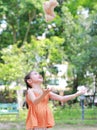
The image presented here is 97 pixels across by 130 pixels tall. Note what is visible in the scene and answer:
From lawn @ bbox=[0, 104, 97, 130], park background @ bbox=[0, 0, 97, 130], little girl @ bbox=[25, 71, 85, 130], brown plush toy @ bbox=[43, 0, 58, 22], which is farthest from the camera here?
park background @ bbox=[0, 0, 97, 130]

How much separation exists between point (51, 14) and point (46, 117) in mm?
875

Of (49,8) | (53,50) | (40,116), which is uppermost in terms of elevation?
(53,50)

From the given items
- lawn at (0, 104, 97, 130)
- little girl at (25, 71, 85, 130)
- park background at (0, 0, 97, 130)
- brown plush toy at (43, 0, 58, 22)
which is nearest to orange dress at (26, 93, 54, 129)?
little girl at (25, 71, 85, 130)

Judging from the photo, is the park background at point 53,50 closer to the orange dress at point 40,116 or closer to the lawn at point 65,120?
the lawn at point 65,120

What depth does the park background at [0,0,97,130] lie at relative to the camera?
1002cm

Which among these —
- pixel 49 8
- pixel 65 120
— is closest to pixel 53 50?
pixel 65 120

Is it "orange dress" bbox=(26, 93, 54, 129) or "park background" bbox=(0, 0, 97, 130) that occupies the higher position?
"park background" bbox=(0, 0, 97, 130)

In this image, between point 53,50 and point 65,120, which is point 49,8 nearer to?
point 65,120

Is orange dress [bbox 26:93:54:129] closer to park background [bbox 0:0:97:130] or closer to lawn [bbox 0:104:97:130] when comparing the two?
lawn [bbox 0:104:97:130]

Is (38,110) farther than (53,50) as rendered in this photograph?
No

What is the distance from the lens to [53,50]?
13.1 m

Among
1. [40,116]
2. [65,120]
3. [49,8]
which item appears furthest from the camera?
[65,120]

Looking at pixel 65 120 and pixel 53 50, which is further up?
pixel 53 50

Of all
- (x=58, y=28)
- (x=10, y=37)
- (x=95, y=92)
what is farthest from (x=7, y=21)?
(x=95, y=92)
